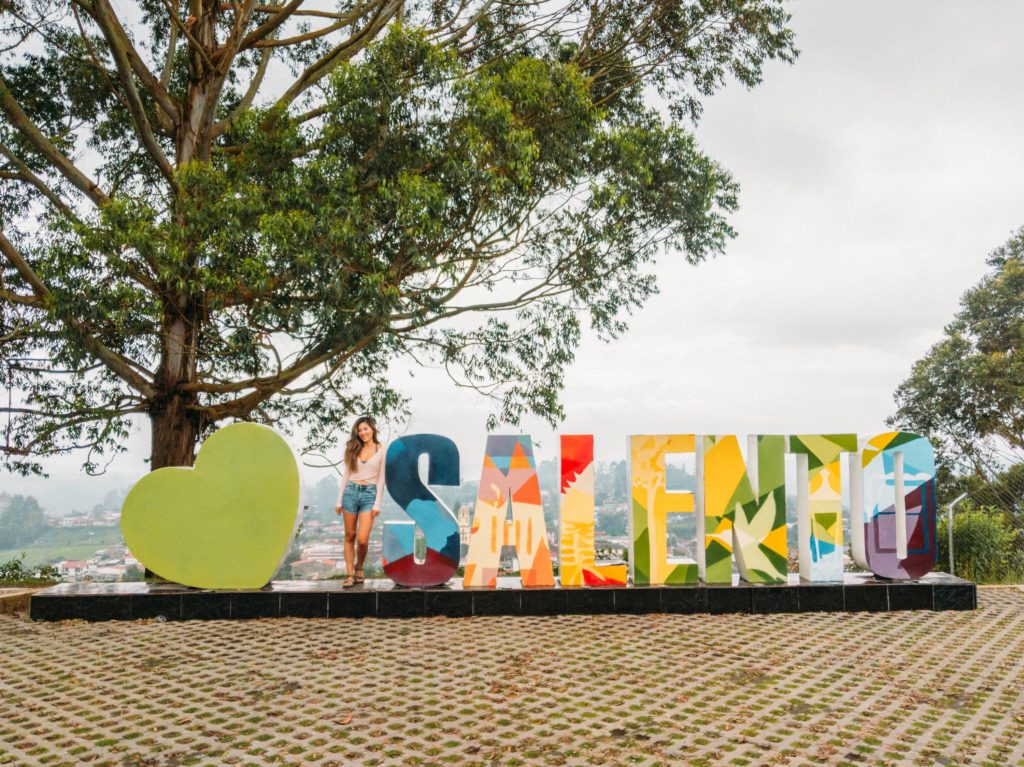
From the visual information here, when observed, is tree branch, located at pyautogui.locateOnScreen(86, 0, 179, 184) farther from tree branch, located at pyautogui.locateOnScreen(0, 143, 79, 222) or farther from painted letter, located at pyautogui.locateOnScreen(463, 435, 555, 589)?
painted letter, located at pyautogui.locateOnScreen(463, 435, 555, 589)

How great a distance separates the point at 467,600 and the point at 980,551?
7.08 metres

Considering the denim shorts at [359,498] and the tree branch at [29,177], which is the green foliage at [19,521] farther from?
the denim shorts at [359,498]

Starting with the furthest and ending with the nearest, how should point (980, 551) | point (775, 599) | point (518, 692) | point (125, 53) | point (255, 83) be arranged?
point (255, 83) → point (980, 551) → point (125, 53) → point (775, 599) → point (518, 692)

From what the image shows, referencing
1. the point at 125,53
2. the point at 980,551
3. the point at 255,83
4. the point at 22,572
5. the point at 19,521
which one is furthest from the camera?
the point at 19,521

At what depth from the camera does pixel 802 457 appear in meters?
7.57

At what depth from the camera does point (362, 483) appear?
24.5ft

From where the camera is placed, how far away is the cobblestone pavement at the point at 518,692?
13.0ft

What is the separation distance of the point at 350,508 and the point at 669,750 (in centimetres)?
428

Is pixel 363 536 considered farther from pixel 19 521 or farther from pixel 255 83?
pixel 19 521

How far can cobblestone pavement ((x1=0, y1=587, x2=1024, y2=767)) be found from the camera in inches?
156

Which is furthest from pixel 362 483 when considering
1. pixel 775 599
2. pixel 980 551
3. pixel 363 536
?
pixel 980 551

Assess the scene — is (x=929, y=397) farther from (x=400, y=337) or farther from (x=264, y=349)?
(x=264, y=349)

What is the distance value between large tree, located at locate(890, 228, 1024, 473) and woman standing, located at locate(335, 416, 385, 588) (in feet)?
52.7

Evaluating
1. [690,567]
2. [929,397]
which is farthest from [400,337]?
[929,397]
